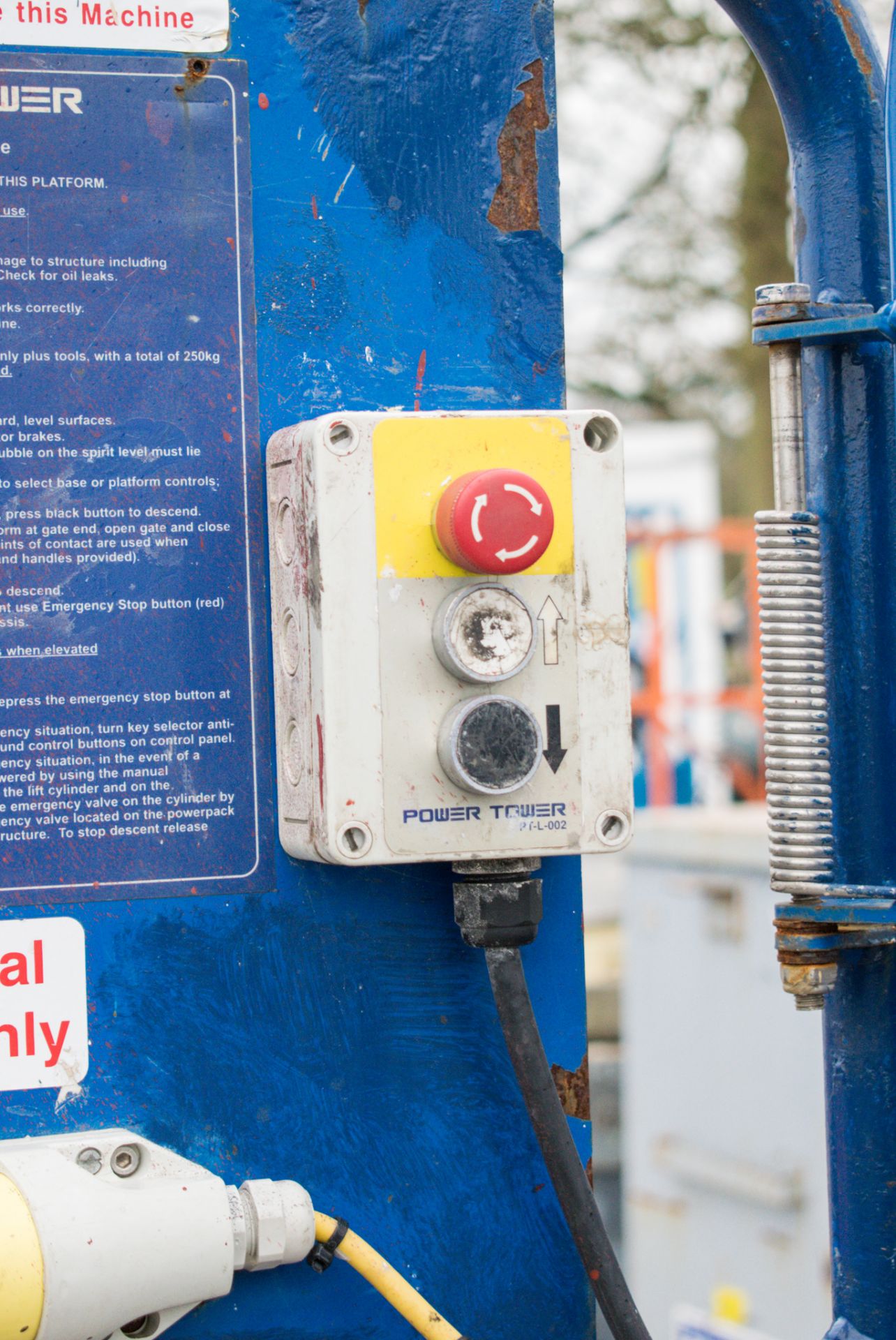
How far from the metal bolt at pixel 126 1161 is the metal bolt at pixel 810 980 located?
1.57 ft

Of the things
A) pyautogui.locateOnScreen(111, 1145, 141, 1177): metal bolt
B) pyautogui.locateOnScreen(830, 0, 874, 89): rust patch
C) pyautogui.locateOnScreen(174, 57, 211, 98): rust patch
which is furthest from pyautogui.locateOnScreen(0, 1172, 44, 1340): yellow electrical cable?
pyautogui.locateOnScreen(830, 0, 874, 89): rust patch

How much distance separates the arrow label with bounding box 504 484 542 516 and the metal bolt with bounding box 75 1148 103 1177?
53cm

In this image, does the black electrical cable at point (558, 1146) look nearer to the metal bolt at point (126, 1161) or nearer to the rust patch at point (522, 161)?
the metal bolt at point (126, 1161)

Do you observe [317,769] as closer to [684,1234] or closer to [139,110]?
[139,110]

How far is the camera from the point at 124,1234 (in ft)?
3.10

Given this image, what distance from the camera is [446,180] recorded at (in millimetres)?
1132

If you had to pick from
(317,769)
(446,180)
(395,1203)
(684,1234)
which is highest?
(446,180)

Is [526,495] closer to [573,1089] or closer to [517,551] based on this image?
[517,551]

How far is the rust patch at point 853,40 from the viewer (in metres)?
1.10

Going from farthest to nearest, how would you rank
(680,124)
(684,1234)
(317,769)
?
(680,124)
(684,1234)
(317,769)

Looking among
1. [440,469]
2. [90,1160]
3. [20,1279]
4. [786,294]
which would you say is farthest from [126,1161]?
Answer: [786,294]

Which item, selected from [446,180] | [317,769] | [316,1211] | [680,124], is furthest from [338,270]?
[680,124]

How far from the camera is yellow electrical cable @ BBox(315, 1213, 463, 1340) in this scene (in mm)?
1034

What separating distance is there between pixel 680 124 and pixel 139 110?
6517 mm
